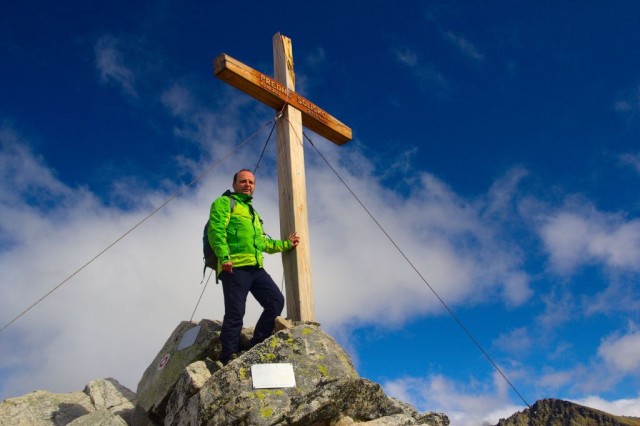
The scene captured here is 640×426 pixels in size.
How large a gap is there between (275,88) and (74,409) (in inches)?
263

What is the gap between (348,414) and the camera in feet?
22.3

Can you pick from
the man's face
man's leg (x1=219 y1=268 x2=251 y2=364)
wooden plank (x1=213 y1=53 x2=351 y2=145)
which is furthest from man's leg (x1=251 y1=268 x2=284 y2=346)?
wooden plank (x1=213 y1=53 x2=351 y2=145)

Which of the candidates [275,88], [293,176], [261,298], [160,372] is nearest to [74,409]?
[160,372]

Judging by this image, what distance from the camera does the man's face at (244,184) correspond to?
8.64m

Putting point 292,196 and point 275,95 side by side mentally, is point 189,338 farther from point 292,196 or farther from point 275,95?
point 275,95

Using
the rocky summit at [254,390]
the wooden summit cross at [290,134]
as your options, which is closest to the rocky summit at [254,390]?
the rocky summit at [254,390]

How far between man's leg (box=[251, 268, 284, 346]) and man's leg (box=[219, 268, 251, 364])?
0.38 meters

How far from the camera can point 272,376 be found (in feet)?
22.1

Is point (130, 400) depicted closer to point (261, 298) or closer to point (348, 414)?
point (261, 298)

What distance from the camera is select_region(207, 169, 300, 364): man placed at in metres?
7.78

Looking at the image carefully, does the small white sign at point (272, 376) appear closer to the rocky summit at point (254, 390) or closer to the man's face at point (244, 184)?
the rocky summit at point (254, 390)

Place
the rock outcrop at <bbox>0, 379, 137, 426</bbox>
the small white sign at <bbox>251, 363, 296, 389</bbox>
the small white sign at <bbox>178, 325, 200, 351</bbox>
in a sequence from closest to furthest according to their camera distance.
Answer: the small white sign at <bbox>251, 363, 296, 389</bbox> → the small white sign at <bbox>178, 325, 200, 351</bbox> → the rock outcrop at <bbox>0, 379, 137, 426</bbox>

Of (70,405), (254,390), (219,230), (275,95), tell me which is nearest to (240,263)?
(219,230)

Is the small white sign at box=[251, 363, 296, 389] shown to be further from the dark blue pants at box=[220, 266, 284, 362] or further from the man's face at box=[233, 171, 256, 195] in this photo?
the man's face at box=[233, 171, 256, 195]
